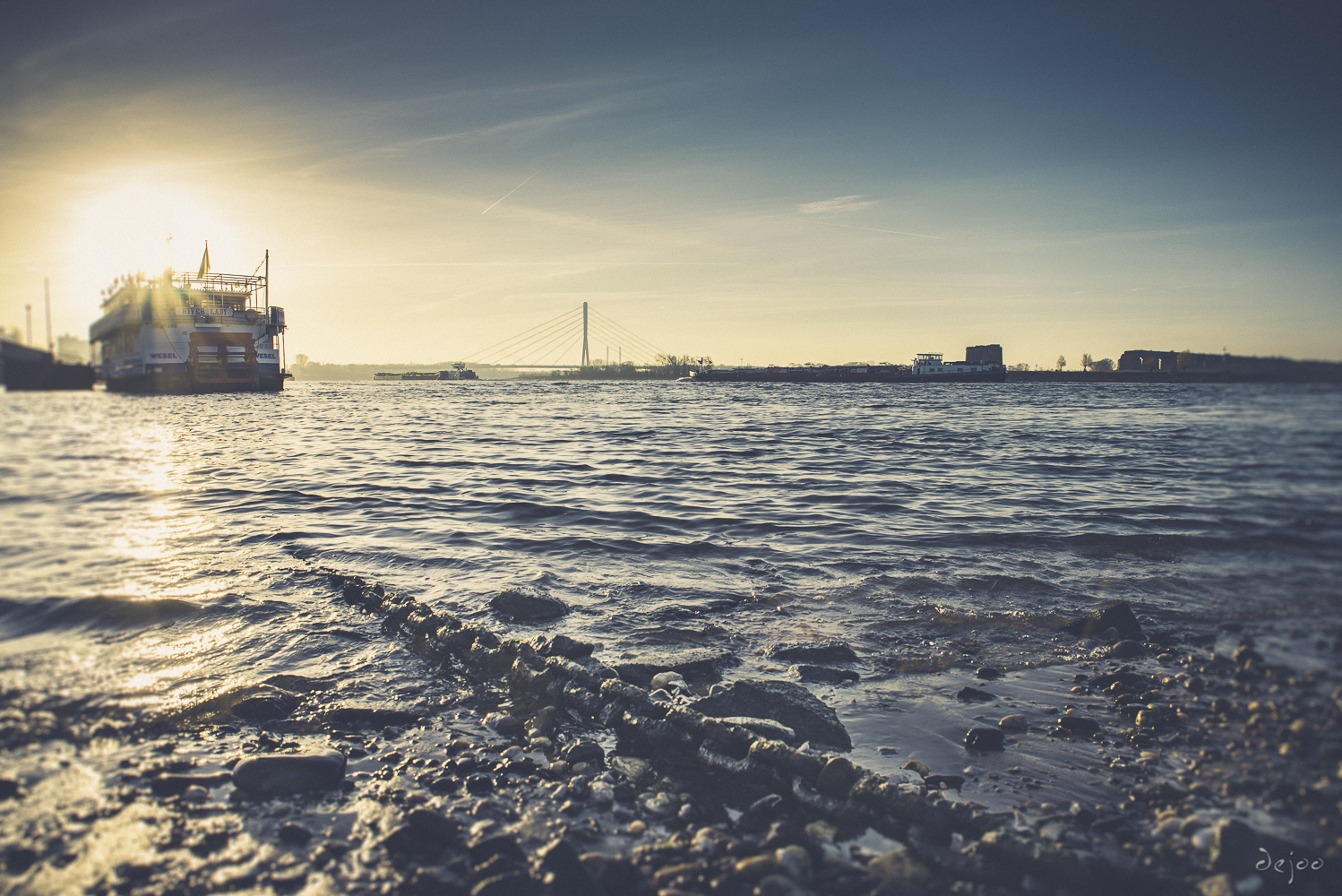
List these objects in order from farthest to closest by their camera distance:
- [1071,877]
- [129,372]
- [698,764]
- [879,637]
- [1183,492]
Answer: [1183,492]
[129,372]
[879,637]
[698,764]
[1071,877]

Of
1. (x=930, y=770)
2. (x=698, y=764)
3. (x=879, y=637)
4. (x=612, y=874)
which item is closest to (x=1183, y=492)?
(x=879, y=637)

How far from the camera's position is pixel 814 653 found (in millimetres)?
5488

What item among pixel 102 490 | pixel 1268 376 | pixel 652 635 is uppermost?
pixel 1268 376

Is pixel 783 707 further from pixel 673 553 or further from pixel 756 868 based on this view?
pixel 673 553

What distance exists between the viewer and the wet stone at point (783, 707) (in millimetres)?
4086

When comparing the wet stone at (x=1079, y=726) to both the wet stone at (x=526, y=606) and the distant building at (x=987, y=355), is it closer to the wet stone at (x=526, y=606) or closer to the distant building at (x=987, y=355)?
the wet stone at (x=526, y=606)

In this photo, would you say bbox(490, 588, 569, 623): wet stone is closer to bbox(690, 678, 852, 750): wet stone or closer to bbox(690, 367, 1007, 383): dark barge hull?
bbox(690, 678, 852, 750): wet stone

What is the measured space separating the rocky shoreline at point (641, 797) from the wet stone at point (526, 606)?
5.39 feet

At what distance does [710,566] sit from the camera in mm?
8367

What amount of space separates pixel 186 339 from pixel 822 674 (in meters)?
30.4

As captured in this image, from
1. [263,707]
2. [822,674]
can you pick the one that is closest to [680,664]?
[822,674]

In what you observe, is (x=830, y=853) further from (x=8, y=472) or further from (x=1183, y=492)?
(x=1183, y=492)

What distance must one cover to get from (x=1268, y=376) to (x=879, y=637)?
3.54 metres

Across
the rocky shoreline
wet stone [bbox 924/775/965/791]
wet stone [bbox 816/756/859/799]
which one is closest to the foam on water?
the rocky shoreline
